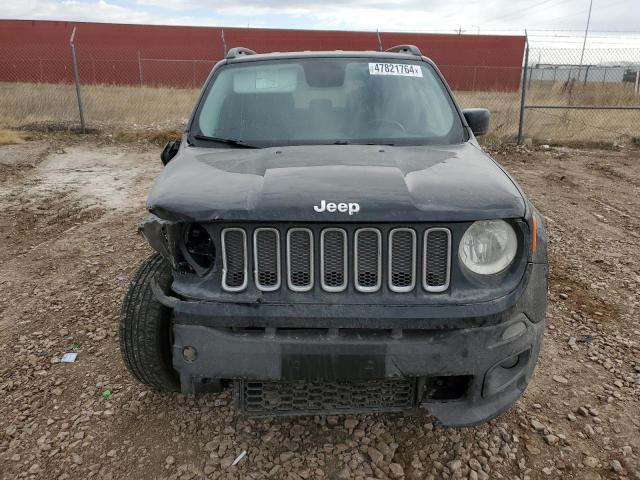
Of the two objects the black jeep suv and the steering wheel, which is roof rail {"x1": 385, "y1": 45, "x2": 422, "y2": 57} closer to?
the steering wheel

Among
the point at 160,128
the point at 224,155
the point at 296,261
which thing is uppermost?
the point at 224,155

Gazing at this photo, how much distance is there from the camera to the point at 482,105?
1638cm

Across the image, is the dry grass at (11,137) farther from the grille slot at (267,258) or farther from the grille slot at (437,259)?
the grille slot at (437,259)

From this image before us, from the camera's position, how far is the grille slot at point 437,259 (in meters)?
2.11

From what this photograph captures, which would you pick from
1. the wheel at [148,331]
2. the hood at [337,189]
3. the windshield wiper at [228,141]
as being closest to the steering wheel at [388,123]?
the hood at [337,189]

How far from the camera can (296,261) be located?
2.14 meters

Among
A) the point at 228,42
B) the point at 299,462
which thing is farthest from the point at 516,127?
the point at 228,42

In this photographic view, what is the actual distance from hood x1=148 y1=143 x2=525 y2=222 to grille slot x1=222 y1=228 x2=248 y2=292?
0.09 m

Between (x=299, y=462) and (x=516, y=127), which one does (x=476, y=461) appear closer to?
(x=299, y=462)

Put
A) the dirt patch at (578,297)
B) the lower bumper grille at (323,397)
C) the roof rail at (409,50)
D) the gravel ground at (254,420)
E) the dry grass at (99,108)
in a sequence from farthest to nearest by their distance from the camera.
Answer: the dry grass at (99,108) < the roof rail at (409,50) < the dirt patch at (578,297) < the gravel ground at (254,420) < the lower bumper grille at (323,397)

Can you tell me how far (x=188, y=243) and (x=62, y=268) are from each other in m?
2.96

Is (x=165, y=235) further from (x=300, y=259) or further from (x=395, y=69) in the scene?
(x=395, y=69)

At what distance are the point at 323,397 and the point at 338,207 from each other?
87cm

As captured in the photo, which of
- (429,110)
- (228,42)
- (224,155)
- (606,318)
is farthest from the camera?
(228,42)
